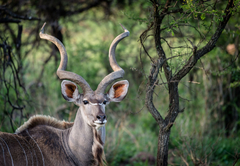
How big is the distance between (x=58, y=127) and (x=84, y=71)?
340 cm

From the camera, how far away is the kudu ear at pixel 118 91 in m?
3.13

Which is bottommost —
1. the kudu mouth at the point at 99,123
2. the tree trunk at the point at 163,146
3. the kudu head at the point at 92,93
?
the tree trunk at the point at 163,146

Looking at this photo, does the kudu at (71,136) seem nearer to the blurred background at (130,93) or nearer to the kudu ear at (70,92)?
the kudu ear at (70,92)

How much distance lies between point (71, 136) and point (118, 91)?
754mm

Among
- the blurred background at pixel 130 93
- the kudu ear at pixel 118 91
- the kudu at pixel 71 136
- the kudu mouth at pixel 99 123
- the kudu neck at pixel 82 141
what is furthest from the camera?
the blurred background at pixel 130 93

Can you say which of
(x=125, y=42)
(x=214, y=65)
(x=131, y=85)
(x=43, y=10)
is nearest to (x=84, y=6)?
(x=43, y=10)

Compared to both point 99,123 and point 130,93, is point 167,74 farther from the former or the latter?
point 130,93

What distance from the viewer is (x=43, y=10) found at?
5934 millimetres

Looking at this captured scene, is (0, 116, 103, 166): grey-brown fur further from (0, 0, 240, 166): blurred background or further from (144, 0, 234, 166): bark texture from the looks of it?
(0, 0, 240, 166): blurred background

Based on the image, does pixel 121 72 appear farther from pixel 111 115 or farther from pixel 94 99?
pixel 111 115

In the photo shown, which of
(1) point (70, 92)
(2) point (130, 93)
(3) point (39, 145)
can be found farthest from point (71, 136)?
(2) point (130, 93)

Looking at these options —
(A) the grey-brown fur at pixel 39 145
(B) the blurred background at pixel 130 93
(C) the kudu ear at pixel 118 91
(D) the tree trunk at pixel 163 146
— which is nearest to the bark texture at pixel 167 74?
(D) the tree trunk at pixel 163 146

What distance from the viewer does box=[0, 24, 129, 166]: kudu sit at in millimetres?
2758

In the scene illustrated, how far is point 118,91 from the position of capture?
3.18m
